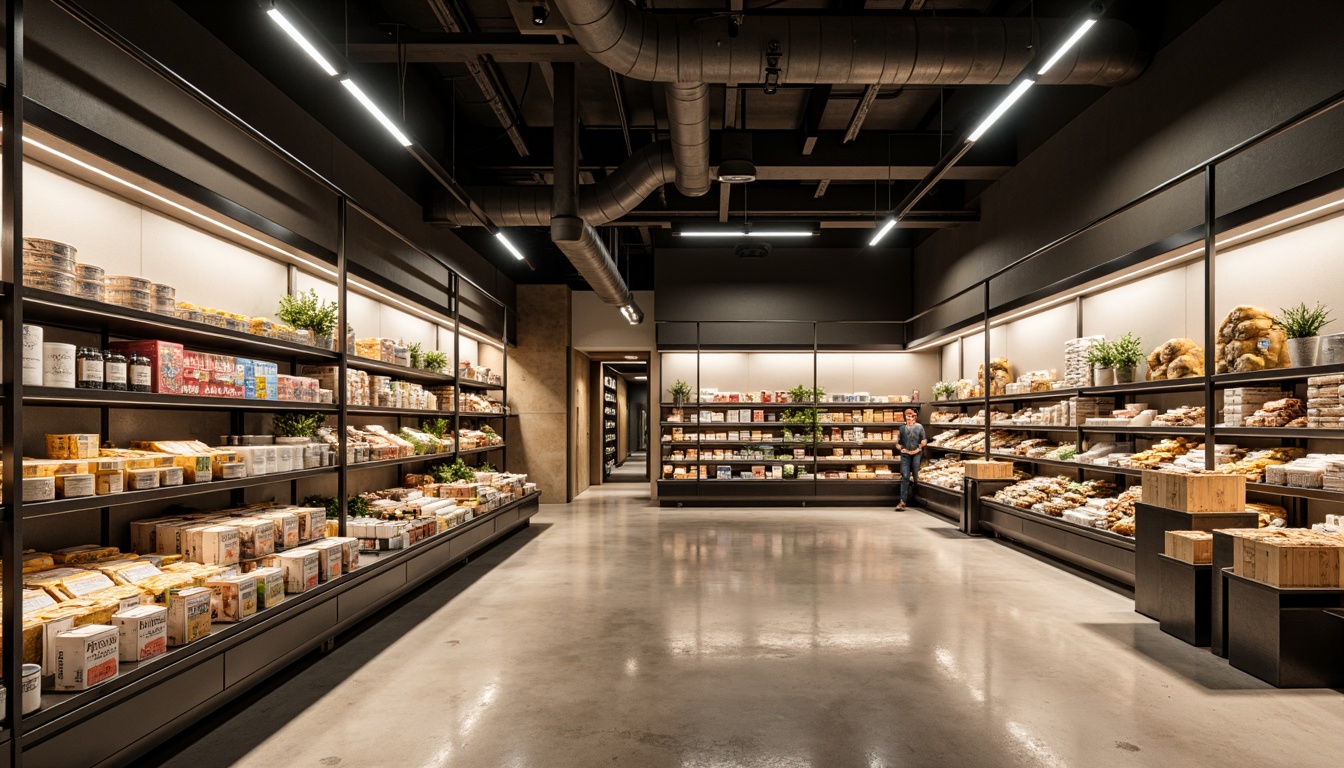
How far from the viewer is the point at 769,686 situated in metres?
3.84

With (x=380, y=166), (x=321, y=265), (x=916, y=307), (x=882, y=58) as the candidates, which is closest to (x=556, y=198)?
(x=380, y=166)

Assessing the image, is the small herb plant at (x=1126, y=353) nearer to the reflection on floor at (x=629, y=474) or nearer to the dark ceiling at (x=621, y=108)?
the dark ceiling at (x=621, y=108)

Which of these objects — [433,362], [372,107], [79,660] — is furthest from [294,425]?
[433,362]

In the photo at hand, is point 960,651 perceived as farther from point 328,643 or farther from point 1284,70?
point 1284,70

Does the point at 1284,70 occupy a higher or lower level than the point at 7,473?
higher

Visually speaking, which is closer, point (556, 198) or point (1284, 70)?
point (1284, 70)

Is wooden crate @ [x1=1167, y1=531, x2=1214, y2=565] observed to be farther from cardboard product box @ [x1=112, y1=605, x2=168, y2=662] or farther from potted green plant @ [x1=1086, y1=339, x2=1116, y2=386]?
cardboard product box @ [x1=112, y1=605, x2=168, y2=662]

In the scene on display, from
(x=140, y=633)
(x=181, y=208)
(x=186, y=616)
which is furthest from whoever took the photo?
(x=181, y=208)

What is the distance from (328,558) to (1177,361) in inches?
280

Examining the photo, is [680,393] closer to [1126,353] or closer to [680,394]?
[680,394]

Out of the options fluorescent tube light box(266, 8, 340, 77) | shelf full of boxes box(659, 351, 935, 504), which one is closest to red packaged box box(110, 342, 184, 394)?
fluorescent tube light box(266, 8, 340, 77)

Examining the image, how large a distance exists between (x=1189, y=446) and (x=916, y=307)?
23.5 feet

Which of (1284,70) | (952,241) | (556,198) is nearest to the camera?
(1284,70)

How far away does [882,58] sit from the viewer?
5.60 metres
